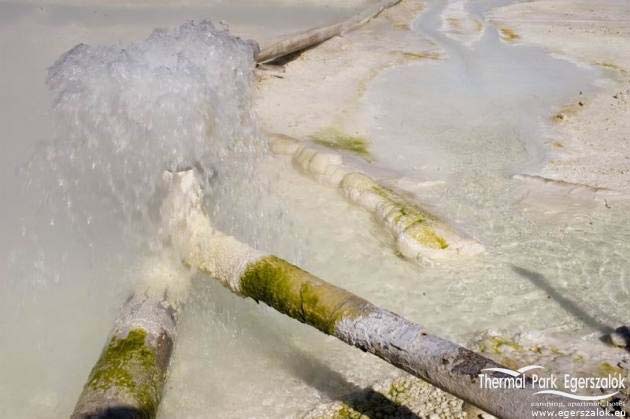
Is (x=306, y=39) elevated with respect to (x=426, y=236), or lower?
lower

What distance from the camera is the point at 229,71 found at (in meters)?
9.04

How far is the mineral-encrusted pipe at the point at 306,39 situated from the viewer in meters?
18.8

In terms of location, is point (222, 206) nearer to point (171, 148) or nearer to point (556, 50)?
point (171, 148)

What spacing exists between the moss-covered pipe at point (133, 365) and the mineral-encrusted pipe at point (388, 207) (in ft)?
11.2

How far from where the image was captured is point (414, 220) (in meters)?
8.61

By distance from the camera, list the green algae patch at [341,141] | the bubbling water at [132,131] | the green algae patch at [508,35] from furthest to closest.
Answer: the green algae patch at [508,35]
the green algae patch at [341,141]
the bubbling water at [132,131]

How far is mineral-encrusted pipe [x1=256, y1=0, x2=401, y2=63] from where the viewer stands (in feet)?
61.8

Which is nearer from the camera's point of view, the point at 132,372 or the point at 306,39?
the point at 132,372

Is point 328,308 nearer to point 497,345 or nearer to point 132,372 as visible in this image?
point 132,372

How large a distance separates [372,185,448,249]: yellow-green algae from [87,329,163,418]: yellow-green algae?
4.00 m

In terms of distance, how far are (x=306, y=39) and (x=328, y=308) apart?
17134mm

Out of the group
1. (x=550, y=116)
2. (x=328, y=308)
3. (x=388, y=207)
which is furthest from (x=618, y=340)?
(x=550, y=116)

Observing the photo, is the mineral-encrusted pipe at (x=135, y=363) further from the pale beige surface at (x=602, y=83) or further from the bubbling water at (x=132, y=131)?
the pale beige surface at (x=602, y=83)

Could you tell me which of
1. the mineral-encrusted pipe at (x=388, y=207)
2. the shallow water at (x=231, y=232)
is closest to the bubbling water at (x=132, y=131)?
the shallow water at (x=231, y=232)
